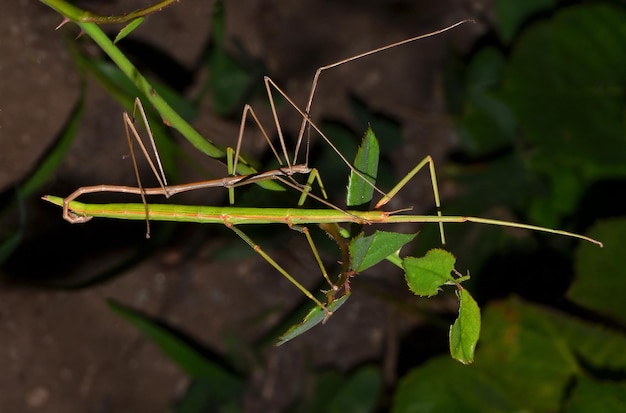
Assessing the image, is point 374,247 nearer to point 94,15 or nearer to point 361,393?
point 94,15

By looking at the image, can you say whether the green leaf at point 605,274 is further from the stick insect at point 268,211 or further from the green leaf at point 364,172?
the green leaf at point 364,172

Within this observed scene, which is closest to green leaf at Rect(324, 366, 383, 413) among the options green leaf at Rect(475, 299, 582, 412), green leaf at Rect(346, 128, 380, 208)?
green leaf at Rect(475, 299, 582, 412)

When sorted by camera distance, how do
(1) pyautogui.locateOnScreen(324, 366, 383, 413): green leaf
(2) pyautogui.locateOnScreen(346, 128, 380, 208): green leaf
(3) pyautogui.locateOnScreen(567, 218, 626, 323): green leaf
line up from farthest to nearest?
(1) pyautogui.locateOnScreen(324, 366, 383, 413): green leaf
(3) pyautogui.locateOnScreen(567, 218, 626, 323): green leaf
(2) pyautogui.locateOnScreen(346, 128, 380, 208): green leaf

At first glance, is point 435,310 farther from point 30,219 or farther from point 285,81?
point 30,219

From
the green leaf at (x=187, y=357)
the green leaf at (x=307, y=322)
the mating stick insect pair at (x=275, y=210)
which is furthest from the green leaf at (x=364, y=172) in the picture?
the green leaf at (x=187, y=357)

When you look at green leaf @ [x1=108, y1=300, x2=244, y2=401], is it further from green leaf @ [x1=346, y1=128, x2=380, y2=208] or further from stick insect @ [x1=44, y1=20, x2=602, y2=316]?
green leaf @ [x1=346, y1=128, x2=380, y2=208]
